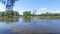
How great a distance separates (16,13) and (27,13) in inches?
17.6

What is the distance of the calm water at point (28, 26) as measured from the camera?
394 centimetres

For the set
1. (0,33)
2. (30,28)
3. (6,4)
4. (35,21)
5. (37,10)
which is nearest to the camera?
(6,4)

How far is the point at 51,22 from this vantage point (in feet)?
17.1

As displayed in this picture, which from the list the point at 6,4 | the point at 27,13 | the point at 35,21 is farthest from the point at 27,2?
the point at 35,21

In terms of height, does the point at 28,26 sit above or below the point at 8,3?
below

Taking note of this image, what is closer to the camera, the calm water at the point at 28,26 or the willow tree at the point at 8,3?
the willow tree at the point at 8,3

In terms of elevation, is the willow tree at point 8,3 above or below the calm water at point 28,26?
above

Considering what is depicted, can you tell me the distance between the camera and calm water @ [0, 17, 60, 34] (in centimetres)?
394

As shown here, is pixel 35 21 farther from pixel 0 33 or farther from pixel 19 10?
pixel 0 33

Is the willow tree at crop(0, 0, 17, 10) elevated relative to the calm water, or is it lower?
elevated

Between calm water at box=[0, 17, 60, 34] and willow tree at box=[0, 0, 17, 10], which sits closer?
willow tree at box=[0, 0, 17, 10]

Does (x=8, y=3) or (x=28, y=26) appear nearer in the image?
(x=8, y=3)

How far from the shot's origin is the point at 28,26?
4.53 m

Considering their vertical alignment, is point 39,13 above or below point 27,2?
below
